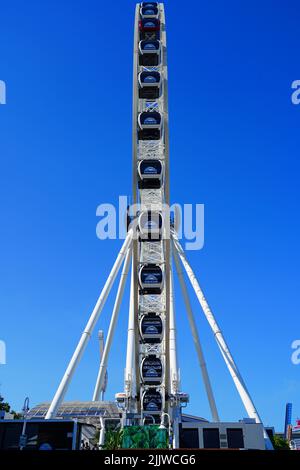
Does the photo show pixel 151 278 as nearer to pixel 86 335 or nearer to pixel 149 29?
pixel 86 335

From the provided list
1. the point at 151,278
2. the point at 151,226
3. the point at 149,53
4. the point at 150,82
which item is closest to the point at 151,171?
the point at 151,226

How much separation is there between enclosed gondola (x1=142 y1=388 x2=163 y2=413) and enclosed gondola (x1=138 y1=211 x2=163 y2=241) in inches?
478

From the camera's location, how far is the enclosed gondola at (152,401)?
37562 millimetres

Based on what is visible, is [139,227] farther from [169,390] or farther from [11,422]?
[11,422]

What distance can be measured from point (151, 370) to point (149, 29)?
28938 mm

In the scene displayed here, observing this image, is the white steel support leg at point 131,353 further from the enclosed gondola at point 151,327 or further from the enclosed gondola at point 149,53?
the enclosed gondola at point 149,53

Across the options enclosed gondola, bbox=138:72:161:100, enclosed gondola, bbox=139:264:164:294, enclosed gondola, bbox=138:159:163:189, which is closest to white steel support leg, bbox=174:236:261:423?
enclosed gondola, bbox=139:264:164:294

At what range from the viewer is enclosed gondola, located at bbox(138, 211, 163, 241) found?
129 ft

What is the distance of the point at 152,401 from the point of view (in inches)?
1483

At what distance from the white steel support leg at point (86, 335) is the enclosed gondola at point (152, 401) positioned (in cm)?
801

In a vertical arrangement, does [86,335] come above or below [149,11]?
below

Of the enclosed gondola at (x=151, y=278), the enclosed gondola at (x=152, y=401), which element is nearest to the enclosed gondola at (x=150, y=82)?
the enclosed gondola at (x=151, y=278)
